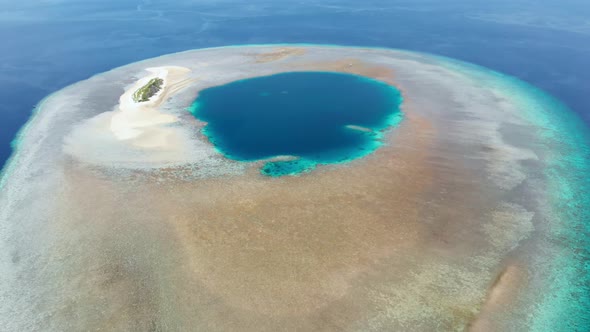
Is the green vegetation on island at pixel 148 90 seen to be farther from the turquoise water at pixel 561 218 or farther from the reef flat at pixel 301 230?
the turquoise water at pixel 561 218

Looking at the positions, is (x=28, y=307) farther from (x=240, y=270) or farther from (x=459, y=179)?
(x=459, y=179)

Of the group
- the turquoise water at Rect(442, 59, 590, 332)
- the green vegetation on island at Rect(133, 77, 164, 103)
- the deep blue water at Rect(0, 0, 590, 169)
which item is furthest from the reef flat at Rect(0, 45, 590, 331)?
the deep blue water at Rect(0, 0, 590, 169)

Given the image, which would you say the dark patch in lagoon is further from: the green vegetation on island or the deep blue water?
the deep blue water

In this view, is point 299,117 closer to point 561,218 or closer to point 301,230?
point 301,230

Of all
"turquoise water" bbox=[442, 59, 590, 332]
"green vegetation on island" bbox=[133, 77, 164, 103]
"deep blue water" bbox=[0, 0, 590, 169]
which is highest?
"deep blue water" bbox=[0, 0, 590, 169]

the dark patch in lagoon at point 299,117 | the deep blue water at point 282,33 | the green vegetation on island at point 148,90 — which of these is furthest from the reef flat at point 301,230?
the deep blue water at point 282,33
